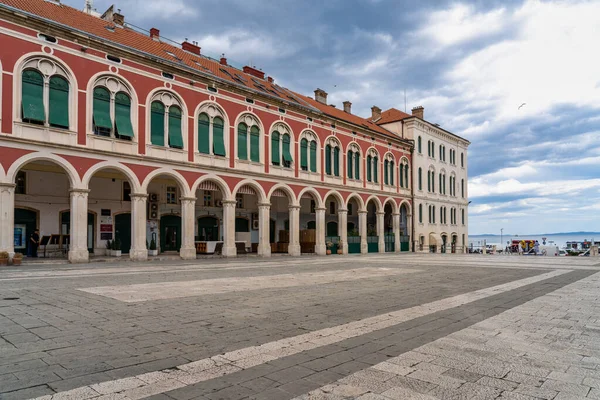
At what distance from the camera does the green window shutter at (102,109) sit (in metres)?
20.9

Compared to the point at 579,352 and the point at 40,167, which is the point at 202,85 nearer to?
the point at 40,167

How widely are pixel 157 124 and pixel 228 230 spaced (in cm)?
772

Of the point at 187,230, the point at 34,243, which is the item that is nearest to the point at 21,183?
the point at 34,243

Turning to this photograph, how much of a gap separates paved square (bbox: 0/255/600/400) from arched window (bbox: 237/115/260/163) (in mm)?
18518

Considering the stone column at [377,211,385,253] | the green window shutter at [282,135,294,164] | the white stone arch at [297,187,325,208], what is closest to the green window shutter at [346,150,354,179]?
the white stone arch at [297,187,325,208]

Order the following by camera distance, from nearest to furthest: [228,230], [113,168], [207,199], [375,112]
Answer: [113,168]
[228,230]
[207,199]
[375,112]

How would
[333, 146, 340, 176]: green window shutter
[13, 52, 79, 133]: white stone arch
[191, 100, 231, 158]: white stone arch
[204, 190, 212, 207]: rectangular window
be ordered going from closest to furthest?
[13, 52, 79, 133]: white stone arch, [191, 100, 231, 158]: white stone arch, [204, 190, 212, 207]: rectangular window, [333, 146, 340, 176]: green window shutter

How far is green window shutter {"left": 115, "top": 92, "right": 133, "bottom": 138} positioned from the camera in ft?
71.1

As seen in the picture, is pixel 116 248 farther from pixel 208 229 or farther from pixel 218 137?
pixel 218 137

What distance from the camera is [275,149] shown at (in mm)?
29938

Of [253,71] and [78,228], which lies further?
[253,71]

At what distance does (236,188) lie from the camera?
89.0ft

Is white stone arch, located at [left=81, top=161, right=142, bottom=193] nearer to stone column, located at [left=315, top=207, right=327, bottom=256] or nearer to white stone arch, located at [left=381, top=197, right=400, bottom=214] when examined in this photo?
stone column, located at [left=315, top=207, right=327, bottom=256]

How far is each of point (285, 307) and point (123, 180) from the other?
21.5m
